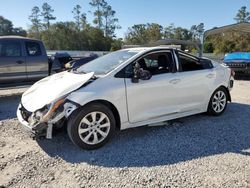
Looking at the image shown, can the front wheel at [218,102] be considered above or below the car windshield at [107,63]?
below

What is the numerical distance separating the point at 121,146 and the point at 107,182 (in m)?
1.09

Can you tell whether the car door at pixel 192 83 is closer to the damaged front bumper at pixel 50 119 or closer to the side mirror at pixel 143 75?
the side mirror at pixel 143 75

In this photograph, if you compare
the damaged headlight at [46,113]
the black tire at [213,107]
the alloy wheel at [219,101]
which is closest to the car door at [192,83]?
the black tire at [213,107]

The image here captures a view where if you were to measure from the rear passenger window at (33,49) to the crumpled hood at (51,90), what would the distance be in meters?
4.20

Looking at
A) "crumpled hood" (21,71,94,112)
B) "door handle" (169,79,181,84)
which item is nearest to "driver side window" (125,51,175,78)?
"door handle" (169,79,181,84)

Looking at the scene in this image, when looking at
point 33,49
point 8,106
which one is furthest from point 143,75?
point 33,49

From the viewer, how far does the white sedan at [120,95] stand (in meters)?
4.23

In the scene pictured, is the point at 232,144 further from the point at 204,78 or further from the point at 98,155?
the point at 98,155

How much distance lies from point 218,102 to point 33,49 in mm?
5961

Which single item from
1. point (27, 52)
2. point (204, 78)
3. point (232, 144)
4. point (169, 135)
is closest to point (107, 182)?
point (169, 135)

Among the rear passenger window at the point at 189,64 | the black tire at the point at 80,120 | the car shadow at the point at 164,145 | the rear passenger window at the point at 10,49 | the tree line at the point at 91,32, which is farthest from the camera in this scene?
the tree line at the point at 91,32

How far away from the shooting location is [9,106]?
7.55 meters

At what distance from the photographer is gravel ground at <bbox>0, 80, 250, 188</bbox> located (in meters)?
3.53

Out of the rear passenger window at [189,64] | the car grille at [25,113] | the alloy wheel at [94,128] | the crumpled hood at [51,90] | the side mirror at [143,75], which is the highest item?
the rear passenger window at [189,64]
